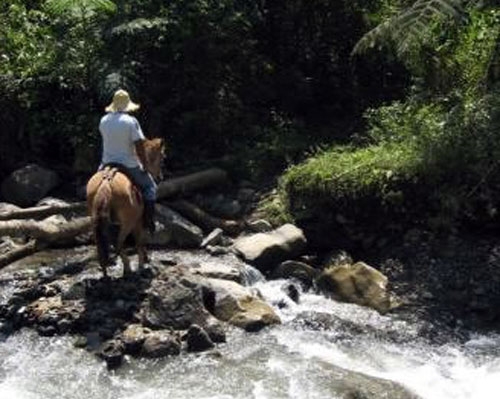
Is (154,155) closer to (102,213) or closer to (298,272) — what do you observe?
(102,213)

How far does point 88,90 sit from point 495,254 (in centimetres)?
750

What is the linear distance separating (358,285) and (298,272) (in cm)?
99

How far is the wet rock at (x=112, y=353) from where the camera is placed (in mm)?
9555

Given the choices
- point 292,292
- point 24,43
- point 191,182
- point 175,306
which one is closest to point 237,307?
point 175,306

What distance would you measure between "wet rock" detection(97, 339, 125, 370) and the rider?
2166 mm

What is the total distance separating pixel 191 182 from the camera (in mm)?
14867

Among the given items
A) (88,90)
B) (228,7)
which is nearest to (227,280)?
(88,90)

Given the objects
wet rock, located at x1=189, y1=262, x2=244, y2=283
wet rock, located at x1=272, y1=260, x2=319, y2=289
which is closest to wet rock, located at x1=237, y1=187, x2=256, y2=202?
wet rock, located at x1=272, y1=260, x2=319, y2=289

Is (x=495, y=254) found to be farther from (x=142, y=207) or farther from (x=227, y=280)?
(x=142, y=207)

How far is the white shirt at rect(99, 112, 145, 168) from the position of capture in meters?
10.9

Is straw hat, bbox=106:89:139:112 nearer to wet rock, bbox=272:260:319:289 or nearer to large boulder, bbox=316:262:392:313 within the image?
wet rock, bbox=272:260:319:289

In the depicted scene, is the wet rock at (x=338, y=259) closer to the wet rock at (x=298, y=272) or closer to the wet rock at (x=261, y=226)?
the wet rock at (x=298, y=272)

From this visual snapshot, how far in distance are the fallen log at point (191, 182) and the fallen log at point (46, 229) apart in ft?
5.30

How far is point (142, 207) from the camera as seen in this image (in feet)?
37.1
